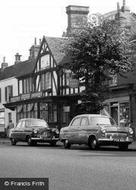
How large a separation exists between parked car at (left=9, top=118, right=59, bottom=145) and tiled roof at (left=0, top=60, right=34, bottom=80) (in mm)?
19252

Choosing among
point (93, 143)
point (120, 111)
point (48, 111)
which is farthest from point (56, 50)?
point (93, 143)

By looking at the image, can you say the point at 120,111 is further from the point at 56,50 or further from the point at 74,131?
the point at 56,50

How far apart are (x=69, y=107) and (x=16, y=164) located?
27.0 metres

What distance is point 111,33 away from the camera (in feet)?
96.0

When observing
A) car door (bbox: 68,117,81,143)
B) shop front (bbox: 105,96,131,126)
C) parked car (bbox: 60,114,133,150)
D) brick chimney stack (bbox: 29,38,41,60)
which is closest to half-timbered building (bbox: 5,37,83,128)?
brick chimney stack (bbox: 29,38,41,60)

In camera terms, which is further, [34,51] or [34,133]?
[34,51]

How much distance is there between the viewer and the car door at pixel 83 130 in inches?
944

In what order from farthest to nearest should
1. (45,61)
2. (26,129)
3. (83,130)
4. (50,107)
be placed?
(45,61) → (50,107) → (26,129) → (83,130)

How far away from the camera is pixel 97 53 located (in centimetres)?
2889

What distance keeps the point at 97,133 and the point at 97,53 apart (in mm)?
7048

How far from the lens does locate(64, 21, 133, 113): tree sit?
94.9 ft

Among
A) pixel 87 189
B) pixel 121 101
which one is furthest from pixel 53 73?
pixel 87 189

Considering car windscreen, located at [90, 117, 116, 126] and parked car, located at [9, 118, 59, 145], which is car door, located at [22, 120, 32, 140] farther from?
car windscreen, located at [90, 117, 116, 126]

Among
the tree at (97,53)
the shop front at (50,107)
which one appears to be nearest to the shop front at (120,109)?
the tree at (97,53)
